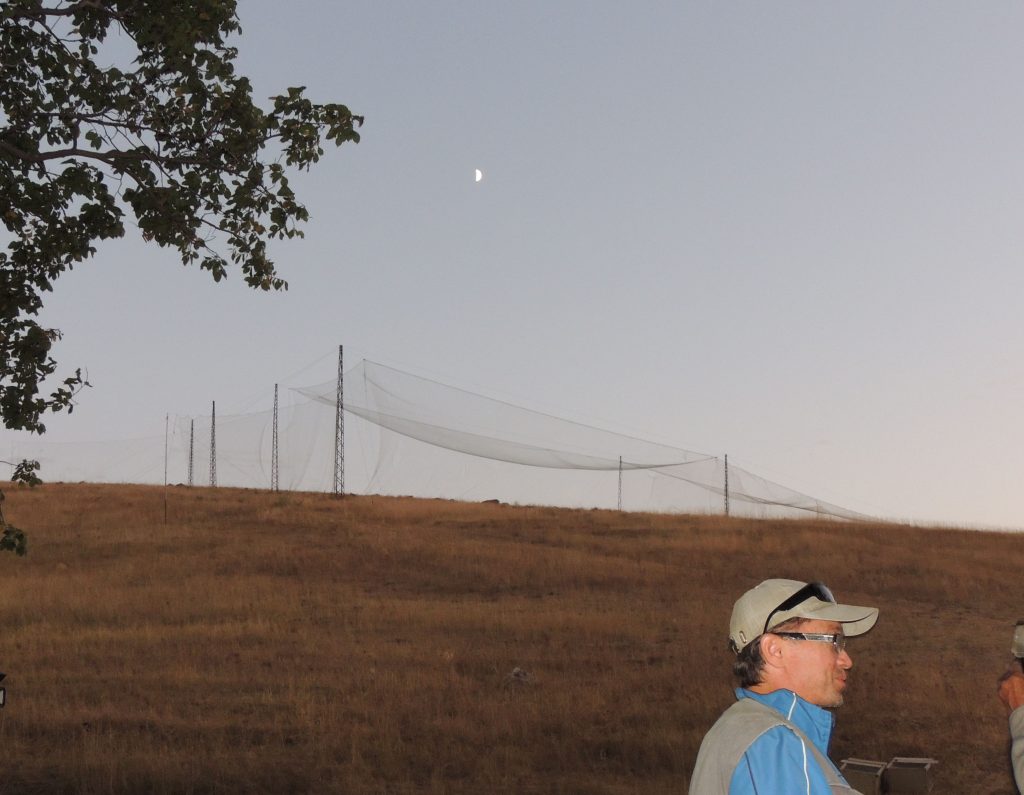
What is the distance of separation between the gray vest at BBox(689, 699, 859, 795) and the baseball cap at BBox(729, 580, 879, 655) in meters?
0.25

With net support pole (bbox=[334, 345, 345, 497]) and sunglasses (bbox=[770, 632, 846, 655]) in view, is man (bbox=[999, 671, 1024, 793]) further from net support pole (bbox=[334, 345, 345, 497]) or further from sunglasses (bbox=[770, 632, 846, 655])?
net support pole (bbox=[334, 345, 345, 497])

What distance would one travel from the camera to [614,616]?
69.6 feet

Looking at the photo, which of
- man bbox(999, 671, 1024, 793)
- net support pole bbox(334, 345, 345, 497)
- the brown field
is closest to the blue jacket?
man bbox(999, 671, 1024, 793)

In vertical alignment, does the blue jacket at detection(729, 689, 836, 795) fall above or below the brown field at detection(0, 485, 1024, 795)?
above

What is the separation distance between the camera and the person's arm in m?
2.27

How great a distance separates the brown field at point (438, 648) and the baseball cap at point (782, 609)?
8.41 m

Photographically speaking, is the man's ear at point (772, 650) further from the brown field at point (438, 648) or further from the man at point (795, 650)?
the brown field at point (438, 648)

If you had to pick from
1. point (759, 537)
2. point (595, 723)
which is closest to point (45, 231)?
point (595, 723)

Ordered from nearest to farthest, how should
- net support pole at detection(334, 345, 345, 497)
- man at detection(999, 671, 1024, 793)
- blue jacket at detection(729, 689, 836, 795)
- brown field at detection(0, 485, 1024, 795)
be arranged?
blue jacket at detection(729, 689, 836, 795) → man at detection(999, 671, 1024, 793) → brown field at detection(0, 485, 1024, 795) → net support pole at detection(334, 345, 345, 497)

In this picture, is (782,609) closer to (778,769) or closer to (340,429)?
(778,769)

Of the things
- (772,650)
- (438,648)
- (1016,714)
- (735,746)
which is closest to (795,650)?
(772,650)

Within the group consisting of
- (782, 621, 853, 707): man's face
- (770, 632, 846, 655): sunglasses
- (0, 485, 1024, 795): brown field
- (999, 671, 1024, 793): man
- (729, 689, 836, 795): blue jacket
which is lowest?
(0, 485, 1024, 795): brown field

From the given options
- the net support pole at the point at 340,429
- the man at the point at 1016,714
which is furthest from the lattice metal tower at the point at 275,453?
the man at the point at 1016,714

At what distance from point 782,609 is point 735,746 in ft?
1.53
